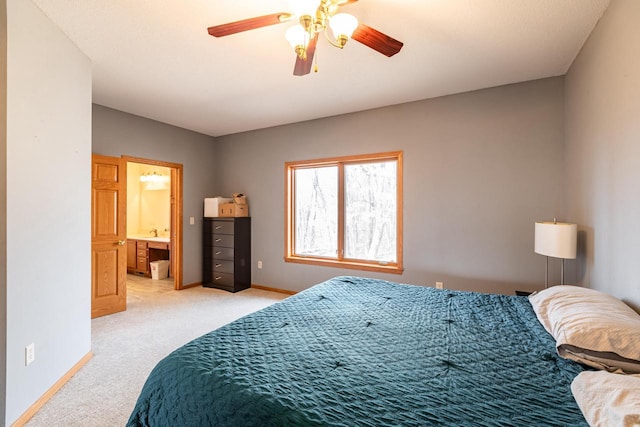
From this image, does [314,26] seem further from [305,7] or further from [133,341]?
[133,341]

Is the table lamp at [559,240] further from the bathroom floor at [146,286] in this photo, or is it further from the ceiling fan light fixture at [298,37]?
the bathroom floor at [146,286]

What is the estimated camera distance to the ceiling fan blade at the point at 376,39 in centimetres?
Result: 170

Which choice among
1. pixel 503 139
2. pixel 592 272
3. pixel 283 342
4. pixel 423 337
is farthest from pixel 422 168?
pixel 283 342

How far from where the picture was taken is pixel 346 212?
165 inches

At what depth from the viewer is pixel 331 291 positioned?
7.54 feet

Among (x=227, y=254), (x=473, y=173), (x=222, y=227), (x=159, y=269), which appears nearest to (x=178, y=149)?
(x=222, y=227)

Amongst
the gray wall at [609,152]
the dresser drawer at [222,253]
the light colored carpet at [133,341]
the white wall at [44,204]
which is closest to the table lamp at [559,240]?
the gray wall at [609,152]

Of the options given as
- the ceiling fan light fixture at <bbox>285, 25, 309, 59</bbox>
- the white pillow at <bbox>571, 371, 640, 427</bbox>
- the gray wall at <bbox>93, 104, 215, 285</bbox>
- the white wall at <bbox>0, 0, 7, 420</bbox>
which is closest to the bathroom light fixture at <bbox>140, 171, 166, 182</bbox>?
the gray wall at <bbox>93, 104, 215, 285</bbox>

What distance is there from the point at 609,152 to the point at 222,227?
14.5 ft

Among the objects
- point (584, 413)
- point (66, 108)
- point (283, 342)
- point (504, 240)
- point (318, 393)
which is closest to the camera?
point (584, 413)

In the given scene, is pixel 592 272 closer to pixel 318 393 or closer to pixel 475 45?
pixel 475 45

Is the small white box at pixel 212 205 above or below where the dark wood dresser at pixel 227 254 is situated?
above

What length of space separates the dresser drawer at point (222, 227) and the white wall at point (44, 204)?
215 cm

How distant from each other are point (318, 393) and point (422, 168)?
3.00 meters
